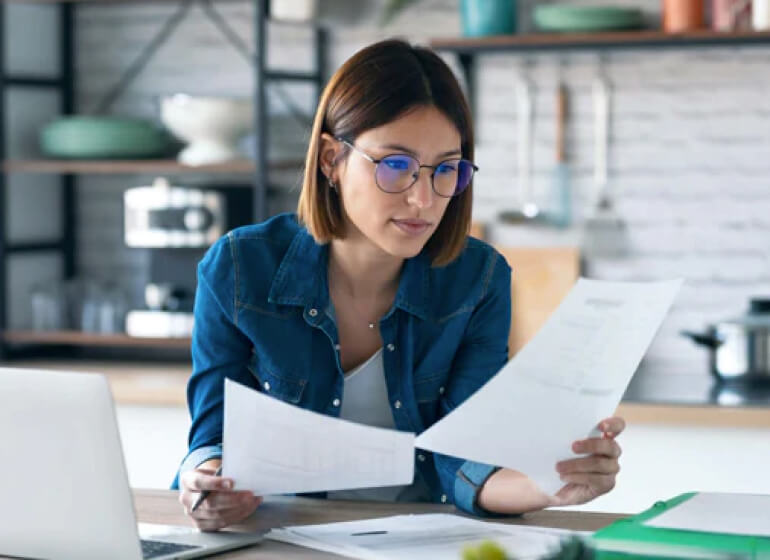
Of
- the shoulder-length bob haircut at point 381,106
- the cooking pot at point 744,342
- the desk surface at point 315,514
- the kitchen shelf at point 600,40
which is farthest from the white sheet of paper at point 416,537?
the kitchen shelf at point 600,40

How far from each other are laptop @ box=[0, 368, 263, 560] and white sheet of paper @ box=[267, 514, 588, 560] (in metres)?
0.20

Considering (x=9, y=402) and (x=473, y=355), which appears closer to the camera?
(x=9, y=402)

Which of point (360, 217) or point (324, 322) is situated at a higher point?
point (360, 217)

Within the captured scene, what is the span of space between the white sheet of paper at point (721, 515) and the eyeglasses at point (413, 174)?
55cm

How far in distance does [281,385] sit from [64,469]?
562 mm

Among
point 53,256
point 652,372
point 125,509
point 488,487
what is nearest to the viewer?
point 125,509

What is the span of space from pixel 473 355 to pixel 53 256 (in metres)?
2.51

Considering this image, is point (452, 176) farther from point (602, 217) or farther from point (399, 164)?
point (602, 217)

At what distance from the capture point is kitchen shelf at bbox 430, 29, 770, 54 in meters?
3.36

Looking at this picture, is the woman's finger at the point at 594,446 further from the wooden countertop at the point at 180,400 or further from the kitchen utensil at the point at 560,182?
the kitchen utensil at the point at 560,182

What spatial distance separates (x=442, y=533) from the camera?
5.36ft

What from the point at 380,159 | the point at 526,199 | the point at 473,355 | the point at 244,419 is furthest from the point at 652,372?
the point at 244,419

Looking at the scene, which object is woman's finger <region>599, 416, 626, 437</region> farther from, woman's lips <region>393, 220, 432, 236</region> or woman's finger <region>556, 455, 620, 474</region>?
woman's lips <region>393, 220, 432, 236</region>

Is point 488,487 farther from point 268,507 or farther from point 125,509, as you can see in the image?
point 125,509
